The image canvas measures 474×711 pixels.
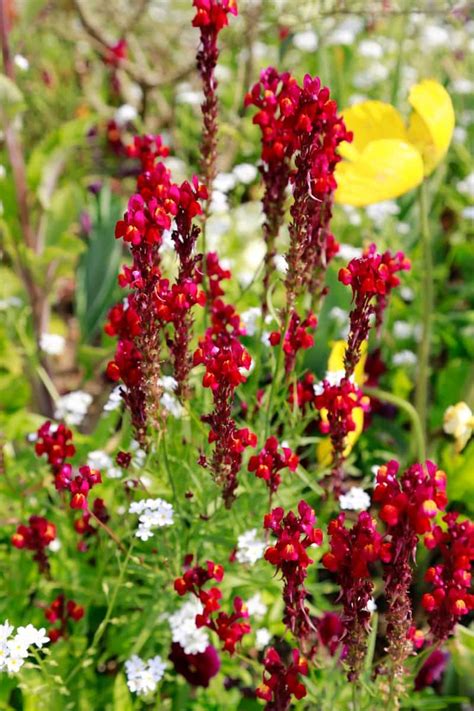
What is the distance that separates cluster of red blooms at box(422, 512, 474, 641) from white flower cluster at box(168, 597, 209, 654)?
427mm

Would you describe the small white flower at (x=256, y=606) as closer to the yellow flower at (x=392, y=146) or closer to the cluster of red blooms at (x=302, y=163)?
the cluster of red blooms at (x=302, y=163)

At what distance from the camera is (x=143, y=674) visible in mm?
1348

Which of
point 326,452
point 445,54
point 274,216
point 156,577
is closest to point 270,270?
point 274,216

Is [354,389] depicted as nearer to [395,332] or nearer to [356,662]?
[356,662]

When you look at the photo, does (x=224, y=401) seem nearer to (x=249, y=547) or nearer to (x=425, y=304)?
(x=249, y=547)

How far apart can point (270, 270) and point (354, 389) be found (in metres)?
0.30

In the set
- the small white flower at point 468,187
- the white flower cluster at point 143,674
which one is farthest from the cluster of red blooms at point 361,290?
the small white flower at point 468,187

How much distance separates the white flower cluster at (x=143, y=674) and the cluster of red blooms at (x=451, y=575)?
49cm

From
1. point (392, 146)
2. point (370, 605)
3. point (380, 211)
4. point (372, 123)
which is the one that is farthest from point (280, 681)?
point (380, 211)

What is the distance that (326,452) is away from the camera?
167cm

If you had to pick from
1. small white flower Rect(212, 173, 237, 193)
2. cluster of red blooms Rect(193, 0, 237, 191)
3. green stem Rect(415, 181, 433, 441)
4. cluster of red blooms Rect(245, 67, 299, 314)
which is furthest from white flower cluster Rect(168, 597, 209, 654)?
small white flower Rect(212, 173, 237, 193)

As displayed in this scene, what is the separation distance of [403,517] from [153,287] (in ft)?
1.47

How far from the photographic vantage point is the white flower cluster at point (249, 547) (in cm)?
137

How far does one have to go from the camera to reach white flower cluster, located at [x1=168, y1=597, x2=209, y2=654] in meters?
1.38
